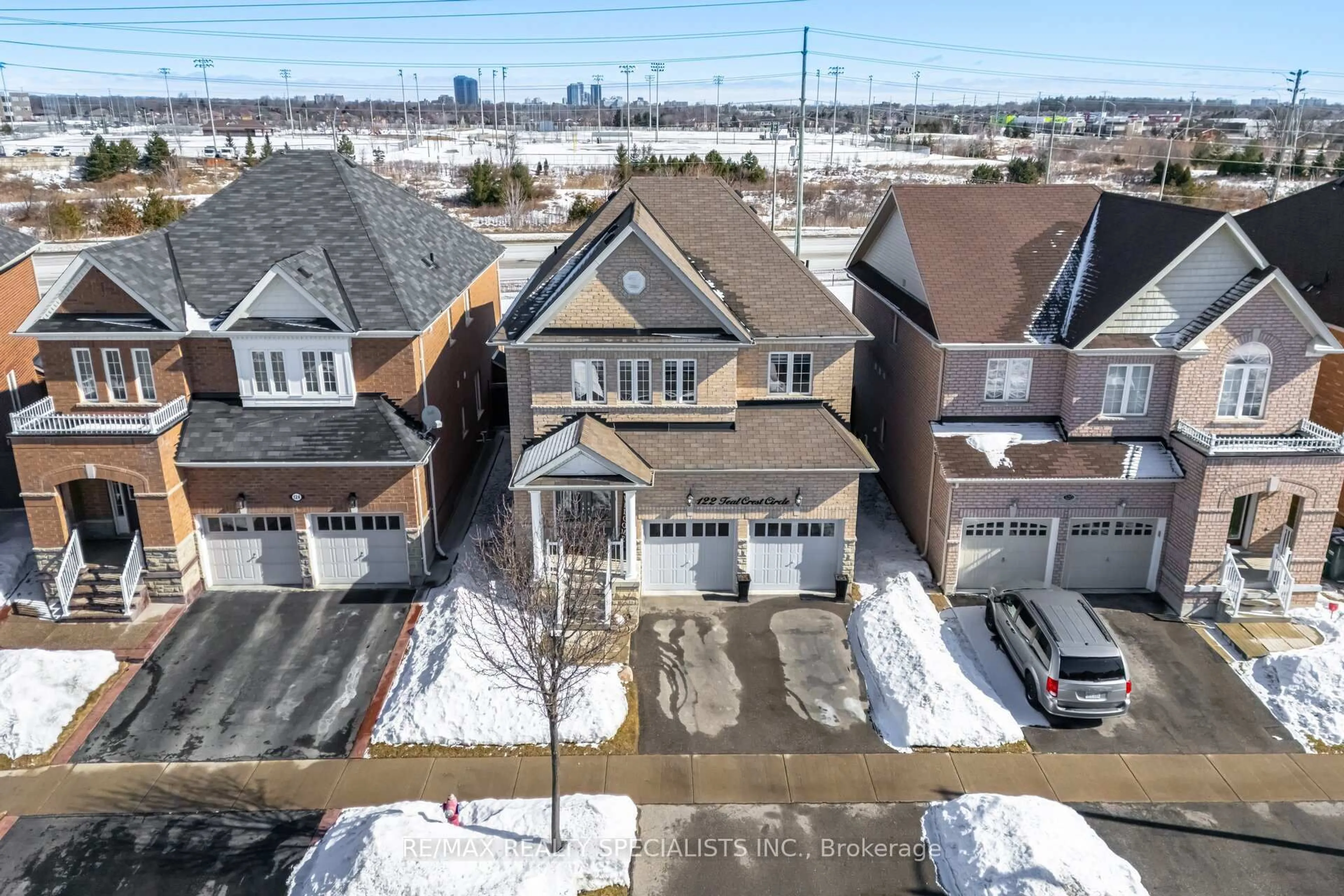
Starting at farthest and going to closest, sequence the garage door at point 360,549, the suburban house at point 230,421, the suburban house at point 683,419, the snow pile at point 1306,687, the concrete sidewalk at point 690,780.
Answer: the garage door at point 360,549 → the suburban house at point 230,421 → the suburban house at point 683,419 → the snow pile at point 1306,687 → the concrete sidewalk at point 690,780

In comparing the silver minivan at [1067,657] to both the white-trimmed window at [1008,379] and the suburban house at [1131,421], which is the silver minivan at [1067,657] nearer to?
the suburban house at [1131,421]

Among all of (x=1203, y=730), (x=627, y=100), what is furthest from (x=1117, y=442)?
(x=627, y=100)

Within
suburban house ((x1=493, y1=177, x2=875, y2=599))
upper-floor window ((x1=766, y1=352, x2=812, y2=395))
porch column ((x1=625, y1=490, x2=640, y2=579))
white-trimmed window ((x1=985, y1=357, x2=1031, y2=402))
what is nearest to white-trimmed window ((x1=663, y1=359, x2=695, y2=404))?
suburban house ((x1=493, y1=177, x2=875, y2=599))

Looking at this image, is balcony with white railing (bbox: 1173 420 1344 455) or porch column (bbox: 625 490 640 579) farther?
porch column (bbox: 625 490 640 579)

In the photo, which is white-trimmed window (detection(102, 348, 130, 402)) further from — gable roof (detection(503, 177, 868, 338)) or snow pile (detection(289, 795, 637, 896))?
snow pile (detection(289, 795, 637, 896))

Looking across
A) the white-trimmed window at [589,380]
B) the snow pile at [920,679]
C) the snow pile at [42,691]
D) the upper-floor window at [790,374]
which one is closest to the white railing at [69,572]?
the snow pile at [42,691]

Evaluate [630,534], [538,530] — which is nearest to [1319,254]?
[630,534]
